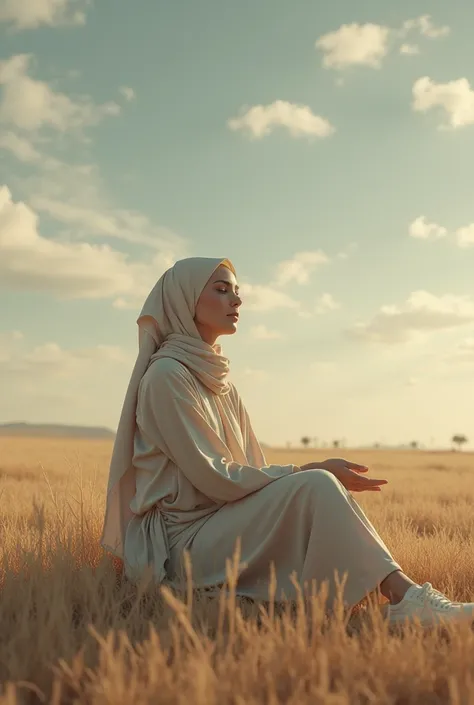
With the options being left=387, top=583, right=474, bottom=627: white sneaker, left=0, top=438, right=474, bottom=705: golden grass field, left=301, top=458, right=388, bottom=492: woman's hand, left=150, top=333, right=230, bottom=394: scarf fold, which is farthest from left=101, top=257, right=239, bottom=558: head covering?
left=387, top=583, right=474, bottom=627: white sneaker

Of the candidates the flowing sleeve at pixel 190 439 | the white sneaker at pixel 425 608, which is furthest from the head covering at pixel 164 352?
the white sneaker at pixel 425 608

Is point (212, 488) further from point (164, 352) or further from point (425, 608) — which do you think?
point (425, 608)

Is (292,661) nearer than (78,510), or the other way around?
(292,661)

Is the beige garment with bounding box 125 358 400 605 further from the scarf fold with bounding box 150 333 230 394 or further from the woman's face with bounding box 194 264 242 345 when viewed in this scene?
the woman's face with bounding box 194 264 242 345

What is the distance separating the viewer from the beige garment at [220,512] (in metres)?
3.47

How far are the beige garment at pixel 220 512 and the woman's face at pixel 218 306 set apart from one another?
37 cm

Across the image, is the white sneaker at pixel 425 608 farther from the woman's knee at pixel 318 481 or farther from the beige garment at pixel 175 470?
the beige garment at pixel 175 470

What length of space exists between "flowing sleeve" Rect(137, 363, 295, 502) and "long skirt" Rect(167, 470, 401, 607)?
0.34ft

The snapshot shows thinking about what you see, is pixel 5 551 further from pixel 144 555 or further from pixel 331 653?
pixel 331 653

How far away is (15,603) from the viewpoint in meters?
3.30

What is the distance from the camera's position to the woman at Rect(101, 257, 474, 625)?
3.46 m

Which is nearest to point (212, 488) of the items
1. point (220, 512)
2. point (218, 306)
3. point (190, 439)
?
point (220, 512)

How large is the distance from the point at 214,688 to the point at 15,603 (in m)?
1.45

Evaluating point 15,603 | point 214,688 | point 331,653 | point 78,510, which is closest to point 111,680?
point 214,688
